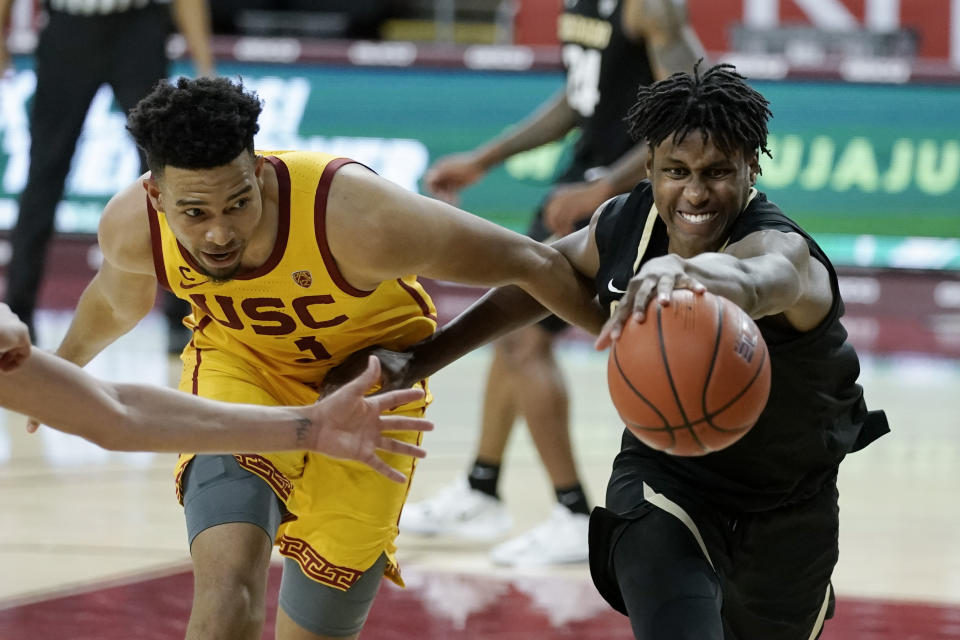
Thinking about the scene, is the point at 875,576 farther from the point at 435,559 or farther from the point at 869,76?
the point at 869,76

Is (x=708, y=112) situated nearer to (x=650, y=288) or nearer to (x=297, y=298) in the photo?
(x=650, y=288)

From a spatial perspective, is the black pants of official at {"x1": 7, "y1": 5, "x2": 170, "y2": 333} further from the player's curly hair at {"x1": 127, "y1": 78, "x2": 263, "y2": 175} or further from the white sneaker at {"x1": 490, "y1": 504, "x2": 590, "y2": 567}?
the player's curly hair at {"x1": 127, "y1": 78, "x2": 263, "y2": 175}

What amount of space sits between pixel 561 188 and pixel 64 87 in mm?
4209

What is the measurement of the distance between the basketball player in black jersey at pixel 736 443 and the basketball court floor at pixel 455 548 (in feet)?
4.32

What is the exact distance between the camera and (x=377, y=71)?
425 inches

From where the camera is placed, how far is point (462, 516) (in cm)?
589

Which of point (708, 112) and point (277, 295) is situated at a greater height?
point (708, 112)

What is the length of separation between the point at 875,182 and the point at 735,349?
25.0 feet

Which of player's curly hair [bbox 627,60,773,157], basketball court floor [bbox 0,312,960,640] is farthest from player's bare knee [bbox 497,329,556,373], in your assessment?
player's curly hair [bbox 627,60,773,157]

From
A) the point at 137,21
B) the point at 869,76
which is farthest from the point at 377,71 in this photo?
the point at 869,76

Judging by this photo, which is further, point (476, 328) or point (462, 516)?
point (462, 516)

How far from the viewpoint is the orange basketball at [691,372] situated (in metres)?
2.90

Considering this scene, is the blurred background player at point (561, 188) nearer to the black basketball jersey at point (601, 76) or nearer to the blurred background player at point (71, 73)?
the black basketball jersey at point (601, 76)

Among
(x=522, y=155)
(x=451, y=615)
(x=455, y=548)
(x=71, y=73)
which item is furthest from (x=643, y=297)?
(x=522, y=155)
